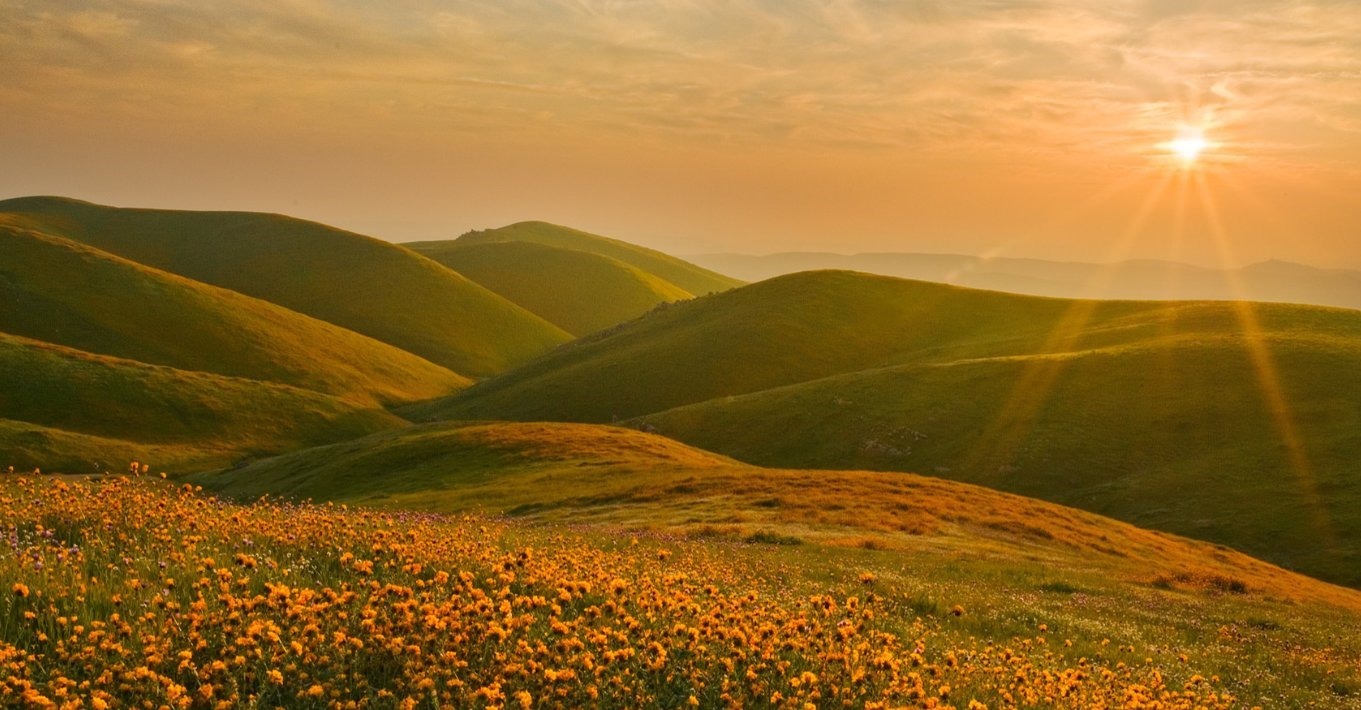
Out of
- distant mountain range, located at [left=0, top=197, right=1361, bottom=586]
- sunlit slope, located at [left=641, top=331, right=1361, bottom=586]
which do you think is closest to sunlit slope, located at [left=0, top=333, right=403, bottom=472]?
distant mountain range, located at [left=0, top=197, right=1361, bottom=586]

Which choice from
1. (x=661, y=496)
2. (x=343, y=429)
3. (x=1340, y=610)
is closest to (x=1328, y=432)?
A: (x=1340, y=610)

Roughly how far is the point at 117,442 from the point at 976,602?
306ft

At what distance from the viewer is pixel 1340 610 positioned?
36750mm

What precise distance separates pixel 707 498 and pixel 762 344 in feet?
298

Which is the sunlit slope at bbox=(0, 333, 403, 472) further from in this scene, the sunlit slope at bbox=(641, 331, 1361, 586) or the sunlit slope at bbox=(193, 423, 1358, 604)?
the sunlit slope at bbox=(641, 331, 1361, 586)

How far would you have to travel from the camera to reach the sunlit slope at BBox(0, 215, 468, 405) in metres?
141

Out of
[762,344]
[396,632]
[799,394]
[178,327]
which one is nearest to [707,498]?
[396,632]

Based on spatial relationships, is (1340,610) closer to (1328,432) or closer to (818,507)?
(818,507)

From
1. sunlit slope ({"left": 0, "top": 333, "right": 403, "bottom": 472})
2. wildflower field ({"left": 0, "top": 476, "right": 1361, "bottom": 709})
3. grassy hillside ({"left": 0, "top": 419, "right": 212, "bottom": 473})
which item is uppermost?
wildflower field ({"left": 0, "top": 476, "right": 1361, "bottom": 709})

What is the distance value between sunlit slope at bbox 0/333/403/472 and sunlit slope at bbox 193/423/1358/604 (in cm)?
2233

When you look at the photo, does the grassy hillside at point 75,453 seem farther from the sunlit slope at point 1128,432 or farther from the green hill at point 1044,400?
the sunlit slope at point 1128,432

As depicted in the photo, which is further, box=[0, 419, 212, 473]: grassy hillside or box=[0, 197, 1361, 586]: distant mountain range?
box=[0, 419, 212, 473]: grassy hillside

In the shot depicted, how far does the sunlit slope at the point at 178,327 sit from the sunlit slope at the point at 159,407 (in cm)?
2324

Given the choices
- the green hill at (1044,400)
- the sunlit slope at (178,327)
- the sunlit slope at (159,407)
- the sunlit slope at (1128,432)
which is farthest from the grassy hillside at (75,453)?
the sunlit slope at (1128,432)
